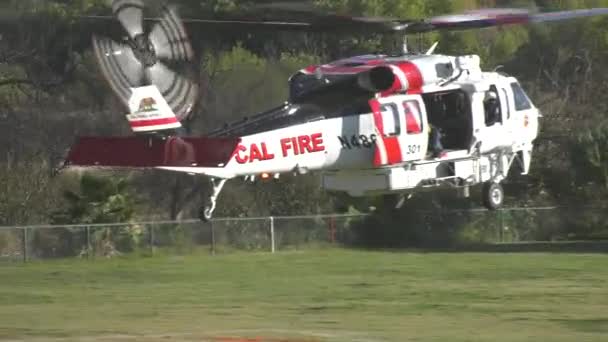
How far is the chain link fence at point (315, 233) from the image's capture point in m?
35.0

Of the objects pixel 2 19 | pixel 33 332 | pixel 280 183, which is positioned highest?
pixel 2 19

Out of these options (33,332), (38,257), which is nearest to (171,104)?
(38,257)

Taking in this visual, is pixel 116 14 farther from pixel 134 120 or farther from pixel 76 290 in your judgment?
pixel 76 290

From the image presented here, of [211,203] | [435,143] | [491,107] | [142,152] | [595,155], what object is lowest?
[211,203]

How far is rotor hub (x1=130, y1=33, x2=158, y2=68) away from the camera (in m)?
28.5

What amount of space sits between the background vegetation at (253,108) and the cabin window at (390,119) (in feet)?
23.8

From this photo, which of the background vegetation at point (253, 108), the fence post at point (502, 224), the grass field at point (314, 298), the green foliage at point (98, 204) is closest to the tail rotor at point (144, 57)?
the grass field at point (314, 298)

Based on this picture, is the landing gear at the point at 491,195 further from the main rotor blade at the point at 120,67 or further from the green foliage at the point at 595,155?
the green foliage at the point at 595,155

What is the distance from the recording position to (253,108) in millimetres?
48438

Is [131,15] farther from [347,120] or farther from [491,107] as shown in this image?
[491,107]

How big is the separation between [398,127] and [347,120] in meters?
1.16

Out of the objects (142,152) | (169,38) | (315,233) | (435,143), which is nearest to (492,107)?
(435,143)

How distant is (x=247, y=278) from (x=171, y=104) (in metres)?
3.82

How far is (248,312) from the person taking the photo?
20.7 meters
